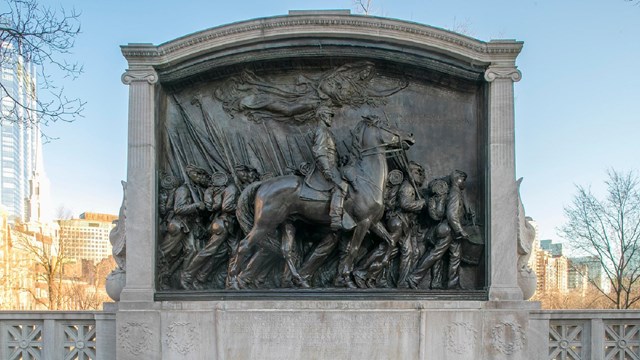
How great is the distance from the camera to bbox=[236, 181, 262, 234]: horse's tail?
30.9ft

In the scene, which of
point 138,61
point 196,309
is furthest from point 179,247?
point 138,61

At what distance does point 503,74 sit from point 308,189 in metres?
3.60

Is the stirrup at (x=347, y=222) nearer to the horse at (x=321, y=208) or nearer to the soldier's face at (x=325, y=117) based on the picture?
the horse at (x=321, y=208)

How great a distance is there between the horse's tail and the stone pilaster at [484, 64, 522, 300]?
3.72 m

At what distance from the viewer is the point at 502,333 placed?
898cm

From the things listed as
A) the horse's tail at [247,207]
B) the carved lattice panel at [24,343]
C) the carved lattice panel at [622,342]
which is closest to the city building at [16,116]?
the carved lattice panel at [24,343]

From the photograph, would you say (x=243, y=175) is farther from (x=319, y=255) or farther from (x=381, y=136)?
(x=381, y=136)

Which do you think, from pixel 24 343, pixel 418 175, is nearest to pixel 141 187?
pixel 24 343

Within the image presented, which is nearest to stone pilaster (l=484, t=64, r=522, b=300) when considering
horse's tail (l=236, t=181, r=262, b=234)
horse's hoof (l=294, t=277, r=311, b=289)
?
horse's hoof (l=294, t=277, r=311, b=289)

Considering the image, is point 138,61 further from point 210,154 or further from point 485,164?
point 485,164

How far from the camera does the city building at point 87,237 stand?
34062mm

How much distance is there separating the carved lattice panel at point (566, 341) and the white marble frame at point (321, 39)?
86 cm

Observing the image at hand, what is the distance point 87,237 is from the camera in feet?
158

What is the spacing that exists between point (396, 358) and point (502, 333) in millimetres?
1651
